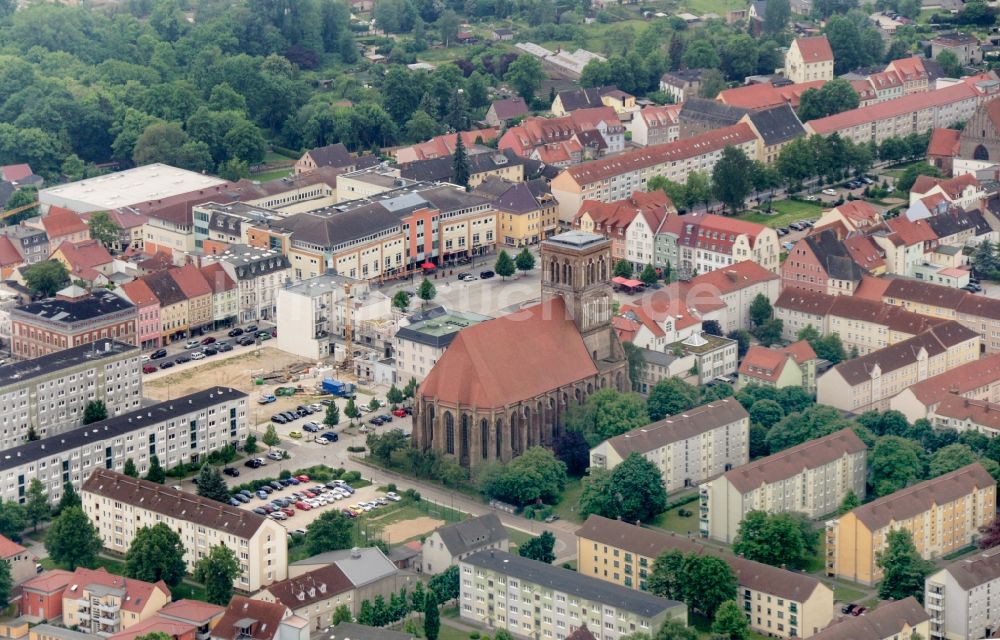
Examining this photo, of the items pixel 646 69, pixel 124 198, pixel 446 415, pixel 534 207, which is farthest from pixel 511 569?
pixel 646 69

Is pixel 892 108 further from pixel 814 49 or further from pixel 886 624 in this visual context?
pixel 886 624

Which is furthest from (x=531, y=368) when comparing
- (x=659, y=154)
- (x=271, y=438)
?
(x=659, y=154)

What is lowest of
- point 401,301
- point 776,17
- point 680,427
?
point 401,301

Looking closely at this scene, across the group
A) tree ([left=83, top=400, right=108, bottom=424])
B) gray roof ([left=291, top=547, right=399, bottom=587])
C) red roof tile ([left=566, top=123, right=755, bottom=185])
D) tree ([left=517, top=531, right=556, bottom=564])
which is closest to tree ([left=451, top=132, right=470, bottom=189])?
red roof tile ([left=566, top=123, right=755, bottom=185])

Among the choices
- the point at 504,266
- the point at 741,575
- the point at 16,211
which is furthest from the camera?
the point at 16,211

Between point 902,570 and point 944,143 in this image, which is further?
point 944,143

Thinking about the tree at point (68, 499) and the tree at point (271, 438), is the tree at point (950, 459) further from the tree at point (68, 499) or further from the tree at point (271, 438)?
the tree at point (68, 499)

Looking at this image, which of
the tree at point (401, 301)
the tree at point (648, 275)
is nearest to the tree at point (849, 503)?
the tree at point (648, 275)

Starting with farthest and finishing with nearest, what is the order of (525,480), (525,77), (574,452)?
(525,77) → (574,452) → (525,480)
